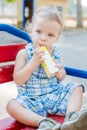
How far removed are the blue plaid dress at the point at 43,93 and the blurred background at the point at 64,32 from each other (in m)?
0.31

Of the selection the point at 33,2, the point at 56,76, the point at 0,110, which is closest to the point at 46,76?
the point at 56,76

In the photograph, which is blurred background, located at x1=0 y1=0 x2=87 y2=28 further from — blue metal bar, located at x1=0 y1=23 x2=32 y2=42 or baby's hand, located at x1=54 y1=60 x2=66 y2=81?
baby's hand, located at x1=54 y1=60 x2=66 y2=81

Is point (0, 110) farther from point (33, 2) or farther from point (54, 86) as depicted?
point (33, 2)

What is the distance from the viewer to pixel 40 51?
177 cm

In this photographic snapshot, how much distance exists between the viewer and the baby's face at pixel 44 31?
1814mm

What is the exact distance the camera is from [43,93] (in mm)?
1878

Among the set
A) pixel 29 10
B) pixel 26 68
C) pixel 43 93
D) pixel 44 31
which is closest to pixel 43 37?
pixel 44 31

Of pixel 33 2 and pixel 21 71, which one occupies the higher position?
pixel 21 71

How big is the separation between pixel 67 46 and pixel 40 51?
19.7 ft

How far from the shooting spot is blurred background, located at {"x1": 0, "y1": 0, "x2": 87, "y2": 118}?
379cm

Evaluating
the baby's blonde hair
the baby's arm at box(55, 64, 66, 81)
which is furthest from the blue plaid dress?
the baby's blonde hair

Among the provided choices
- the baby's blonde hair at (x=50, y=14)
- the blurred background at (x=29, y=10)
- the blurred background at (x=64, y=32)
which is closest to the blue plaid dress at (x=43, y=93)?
the baby's blonde hair at (x=50, y=14)

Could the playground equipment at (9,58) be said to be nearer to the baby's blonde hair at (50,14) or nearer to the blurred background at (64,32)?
the blurred background at (64,32)

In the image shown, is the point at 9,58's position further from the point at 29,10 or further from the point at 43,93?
the point at 29,10
